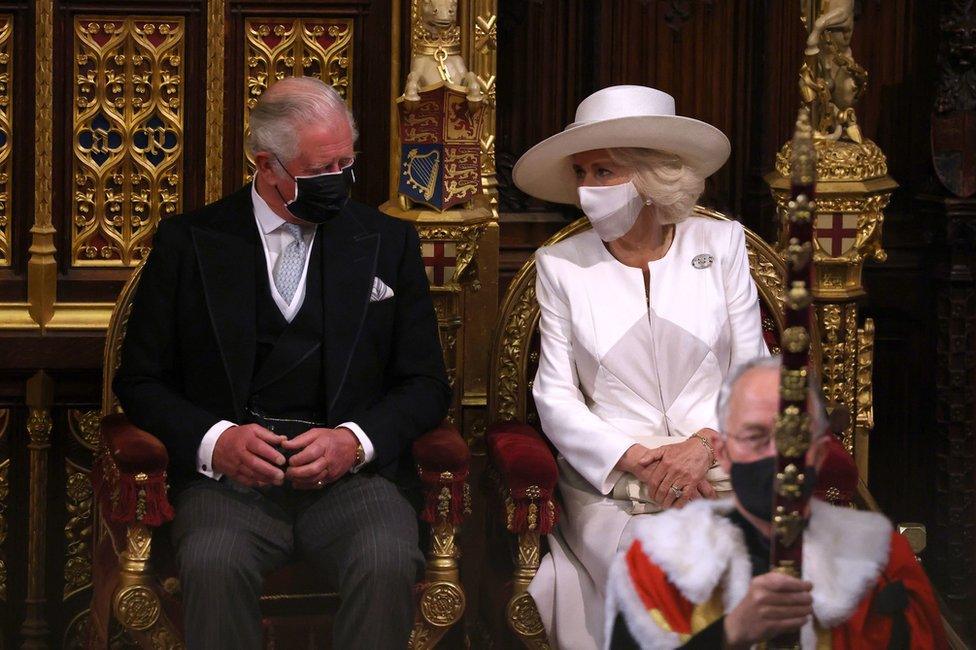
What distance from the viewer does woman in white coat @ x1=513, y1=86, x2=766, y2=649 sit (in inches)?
165

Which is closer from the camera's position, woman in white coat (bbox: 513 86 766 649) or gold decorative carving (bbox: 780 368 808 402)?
gold decorative carving (bbox: 780 368 808 402)

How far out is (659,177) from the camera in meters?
4.26

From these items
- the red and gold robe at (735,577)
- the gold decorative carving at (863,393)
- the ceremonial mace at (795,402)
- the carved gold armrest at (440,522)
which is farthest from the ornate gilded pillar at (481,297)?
the ceremonial mace at (795,402)

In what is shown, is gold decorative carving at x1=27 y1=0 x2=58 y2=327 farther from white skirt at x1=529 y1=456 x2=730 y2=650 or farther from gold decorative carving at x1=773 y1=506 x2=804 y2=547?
gold decorative carving at x1=773 y1=506 x2=804 y2=547

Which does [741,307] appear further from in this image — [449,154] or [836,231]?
[449,154]

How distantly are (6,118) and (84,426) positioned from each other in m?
0.96

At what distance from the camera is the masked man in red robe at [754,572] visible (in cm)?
234

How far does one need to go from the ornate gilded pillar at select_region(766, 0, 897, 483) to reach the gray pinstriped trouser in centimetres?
147

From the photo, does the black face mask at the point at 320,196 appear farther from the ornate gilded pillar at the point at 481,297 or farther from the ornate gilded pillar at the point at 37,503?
the ornate gilded pillar at the point at 37,503

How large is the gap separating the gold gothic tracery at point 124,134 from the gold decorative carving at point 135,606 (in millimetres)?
1368

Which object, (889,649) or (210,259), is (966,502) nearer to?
(210,259)

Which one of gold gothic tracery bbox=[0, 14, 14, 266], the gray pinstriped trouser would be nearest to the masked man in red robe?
the gray pinstriped trouser

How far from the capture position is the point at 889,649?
7.91 feet

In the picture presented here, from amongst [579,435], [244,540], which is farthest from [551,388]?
Answer: [244,540]
